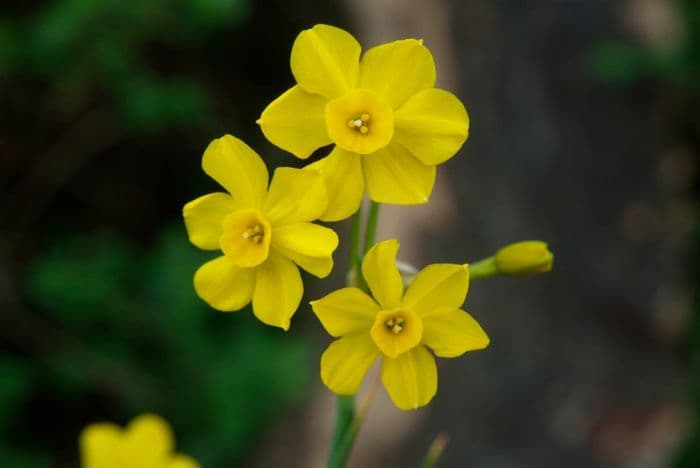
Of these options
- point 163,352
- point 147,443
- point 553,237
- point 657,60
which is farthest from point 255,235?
point 657,60

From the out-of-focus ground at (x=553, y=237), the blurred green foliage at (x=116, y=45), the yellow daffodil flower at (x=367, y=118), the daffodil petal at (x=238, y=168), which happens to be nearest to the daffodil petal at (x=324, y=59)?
the yellow daffodil flower at (x=367, y=118)

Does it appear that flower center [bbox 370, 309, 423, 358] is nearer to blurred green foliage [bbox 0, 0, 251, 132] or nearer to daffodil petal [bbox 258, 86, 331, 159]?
daffodil petal [bbox 258, 86, 331, 159]

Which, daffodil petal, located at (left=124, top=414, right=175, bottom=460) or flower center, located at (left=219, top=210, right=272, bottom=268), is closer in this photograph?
flower center, located at (left=219, top=210, right=272, bottom=268)

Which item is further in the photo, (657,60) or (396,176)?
(657,60)

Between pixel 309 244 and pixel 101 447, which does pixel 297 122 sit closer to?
pixel 309 244

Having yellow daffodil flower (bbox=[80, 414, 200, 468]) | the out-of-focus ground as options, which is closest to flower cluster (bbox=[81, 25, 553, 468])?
yellow daffodil flower (bbox=[80, 414, 200, 468])

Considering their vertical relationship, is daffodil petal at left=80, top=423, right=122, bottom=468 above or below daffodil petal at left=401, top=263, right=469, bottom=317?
below

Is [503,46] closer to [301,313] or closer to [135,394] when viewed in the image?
[301,313]

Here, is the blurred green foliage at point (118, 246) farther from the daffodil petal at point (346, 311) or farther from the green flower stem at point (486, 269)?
the daffodil petal at point (346, 311)
